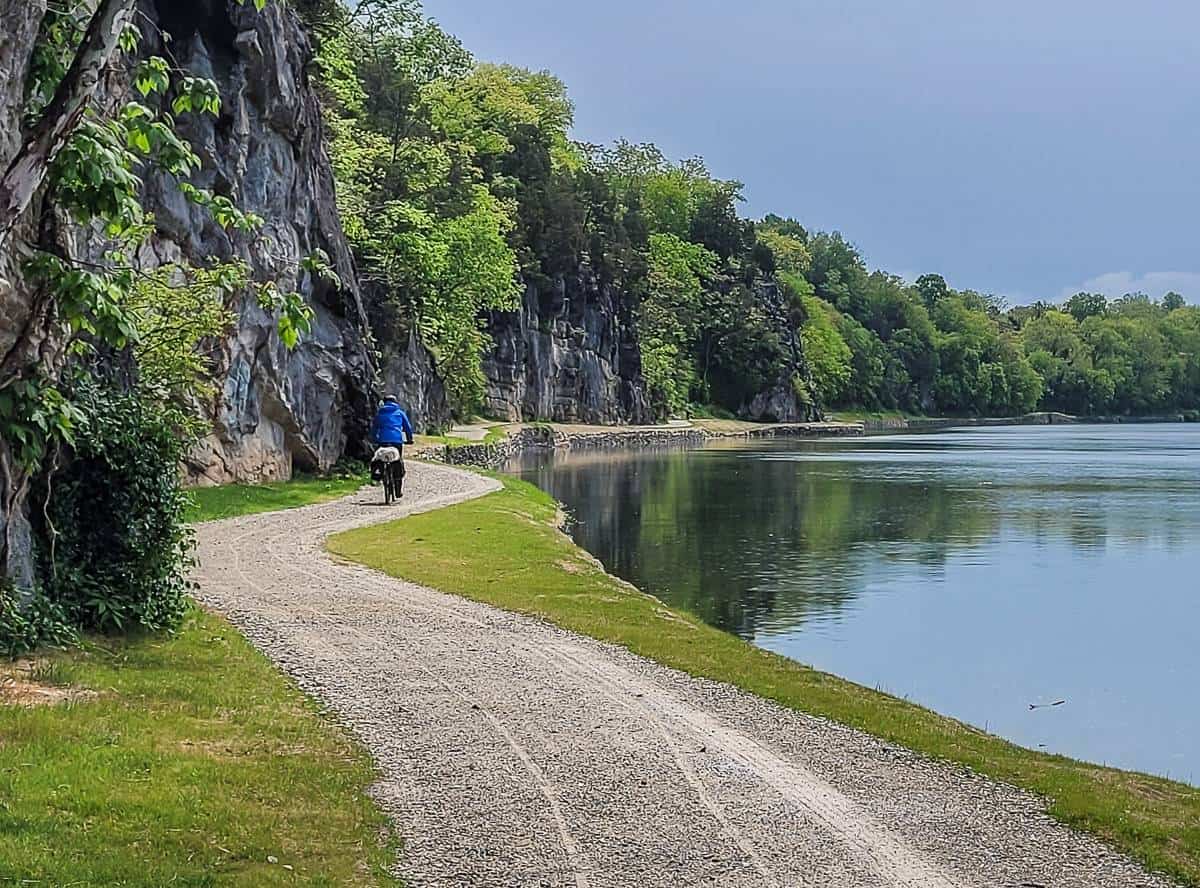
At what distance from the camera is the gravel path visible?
8008 mm

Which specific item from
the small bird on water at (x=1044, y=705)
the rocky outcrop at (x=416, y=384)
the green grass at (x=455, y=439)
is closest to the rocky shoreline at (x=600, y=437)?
the green grass at (x=455, y=439)

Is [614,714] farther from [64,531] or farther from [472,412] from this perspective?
[472,412]

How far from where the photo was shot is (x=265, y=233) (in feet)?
100

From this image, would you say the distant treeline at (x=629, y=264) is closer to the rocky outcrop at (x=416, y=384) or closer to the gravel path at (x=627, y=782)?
the rocky outcrop at (x=416, y=384)

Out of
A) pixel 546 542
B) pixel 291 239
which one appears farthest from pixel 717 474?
pixel 546 542

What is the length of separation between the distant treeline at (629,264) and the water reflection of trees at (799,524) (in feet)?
41.2

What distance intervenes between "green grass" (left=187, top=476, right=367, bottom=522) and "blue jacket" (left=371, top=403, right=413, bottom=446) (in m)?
2.38

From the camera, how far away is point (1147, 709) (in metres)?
18.6

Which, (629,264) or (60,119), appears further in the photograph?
(629,264)

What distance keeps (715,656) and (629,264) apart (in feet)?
330

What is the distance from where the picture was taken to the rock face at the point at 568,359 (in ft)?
289

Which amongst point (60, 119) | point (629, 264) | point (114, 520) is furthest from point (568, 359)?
point (60, 119)

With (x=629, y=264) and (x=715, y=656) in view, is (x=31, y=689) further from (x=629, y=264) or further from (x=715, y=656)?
(x=629, y=264)

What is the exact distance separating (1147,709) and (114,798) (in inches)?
595
